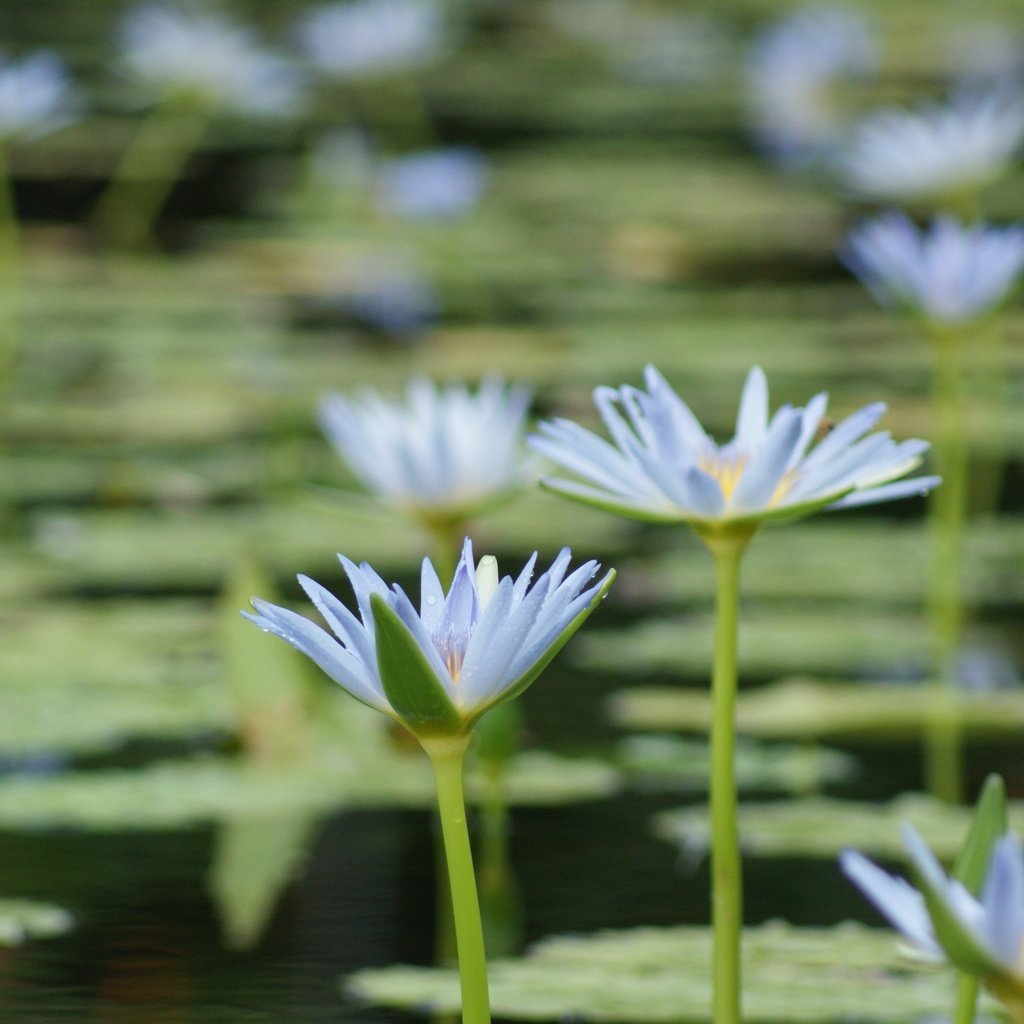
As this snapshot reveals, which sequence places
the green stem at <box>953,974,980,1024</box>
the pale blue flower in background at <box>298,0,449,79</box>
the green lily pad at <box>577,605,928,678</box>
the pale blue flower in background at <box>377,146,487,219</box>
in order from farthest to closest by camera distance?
the pale blue flower in background at <box>298,0,449,79</box> < the pale blue flower in background at <box>377,146,487,219</box> < the green lily pad at <box>577,605,928,678</box> < the green stem at <box>953,974,980,1024</box>

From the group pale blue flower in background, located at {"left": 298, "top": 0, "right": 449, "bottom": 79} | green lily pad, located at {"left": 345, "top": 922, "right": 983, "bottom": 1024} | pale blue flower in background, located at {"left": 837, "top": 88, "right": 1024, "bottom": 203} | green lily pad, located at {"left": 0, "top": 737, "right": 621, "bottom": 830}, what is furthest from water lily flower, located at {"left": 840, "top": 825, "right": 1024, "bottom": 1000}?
pale blue flower in background, located at {"left": 298, "top": 0, "right": 449, "bottom": 79}

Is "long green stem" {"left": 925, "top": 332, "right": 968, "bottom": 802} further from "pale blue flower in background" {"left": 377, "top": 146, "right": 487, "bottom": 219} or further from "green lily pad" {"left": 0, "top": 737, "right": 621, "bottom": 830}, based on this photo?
"pale blue flower in background" {"left": 377, "top": 146, "right": 487, "bottom": 219}

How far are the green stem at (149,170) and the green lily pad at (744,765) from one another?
3.03 m

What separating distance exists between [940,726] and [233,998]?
2.83 feet

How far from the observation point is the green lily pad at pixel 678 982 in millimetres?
1290

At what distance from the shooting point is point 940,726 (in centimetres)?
198

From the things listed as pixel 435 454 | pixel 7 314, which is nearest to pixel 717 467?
pixel 435 454

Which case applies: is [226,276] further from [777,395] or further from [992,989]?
[992,989]

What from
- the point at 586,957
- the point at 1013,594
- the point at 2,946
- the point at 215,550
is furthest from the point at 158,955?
the point at 1013,594

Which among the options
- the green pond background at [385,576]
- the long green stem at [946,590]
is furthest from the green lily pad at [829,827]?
the long green stem at [946,590]

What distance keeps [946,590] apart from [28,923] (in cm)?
128

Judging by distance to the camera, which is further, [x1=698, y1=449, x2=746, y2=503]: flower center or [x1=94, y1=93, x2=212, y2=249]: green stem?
[x1=94, y1=93, x2=212, y2=249]: green stem

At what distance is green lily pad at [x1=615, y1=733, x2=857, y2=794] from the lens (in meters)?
1.84

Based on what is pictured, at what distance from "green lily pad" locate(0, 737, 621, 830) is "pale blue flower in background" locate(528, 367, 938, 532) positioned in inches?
27.9
